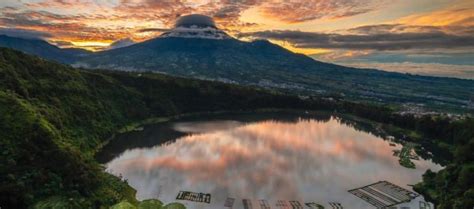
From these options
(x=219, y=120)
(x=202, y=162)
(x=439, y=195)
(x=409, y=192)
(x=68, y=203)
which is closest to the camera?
(x=68, y=203)

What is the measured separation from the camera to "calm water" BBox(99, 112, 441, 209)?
66625mm

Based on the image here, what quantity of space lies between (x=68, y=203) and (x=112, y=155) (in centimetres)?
3712

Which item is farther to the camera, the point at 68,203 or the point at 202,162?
the point at 202,162

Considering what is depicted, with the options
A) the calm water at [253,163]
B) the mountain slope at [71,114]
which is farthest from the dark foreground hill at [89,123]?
the calm water at [253,163]

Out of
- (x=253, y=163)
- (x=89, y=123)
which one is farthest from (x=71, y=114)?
(x=253, y=163)

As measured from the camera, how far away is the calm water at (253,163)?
6662 centimetres

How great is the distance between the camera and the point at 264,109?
17438 cm

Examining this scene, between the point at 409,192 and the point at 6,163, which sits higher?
the point at 6,163

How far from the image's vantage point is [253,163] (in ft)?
273

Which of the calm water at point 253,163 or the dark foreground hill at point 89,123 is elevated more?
the dark foreground hill at point 89,123

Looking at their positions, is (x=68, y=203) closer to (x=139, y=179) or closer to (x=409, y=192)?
(x=139, y=179)

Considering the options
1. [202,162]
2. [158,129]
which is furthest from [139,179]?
[158,129]

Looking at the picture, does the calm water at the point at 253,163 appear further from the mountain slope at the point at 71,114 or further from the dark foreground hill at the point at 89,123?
the mountain slope at the point at 71,114

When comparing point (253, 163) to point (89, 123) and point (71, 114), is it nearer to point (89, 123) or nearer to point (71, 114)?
point (89, 123)
